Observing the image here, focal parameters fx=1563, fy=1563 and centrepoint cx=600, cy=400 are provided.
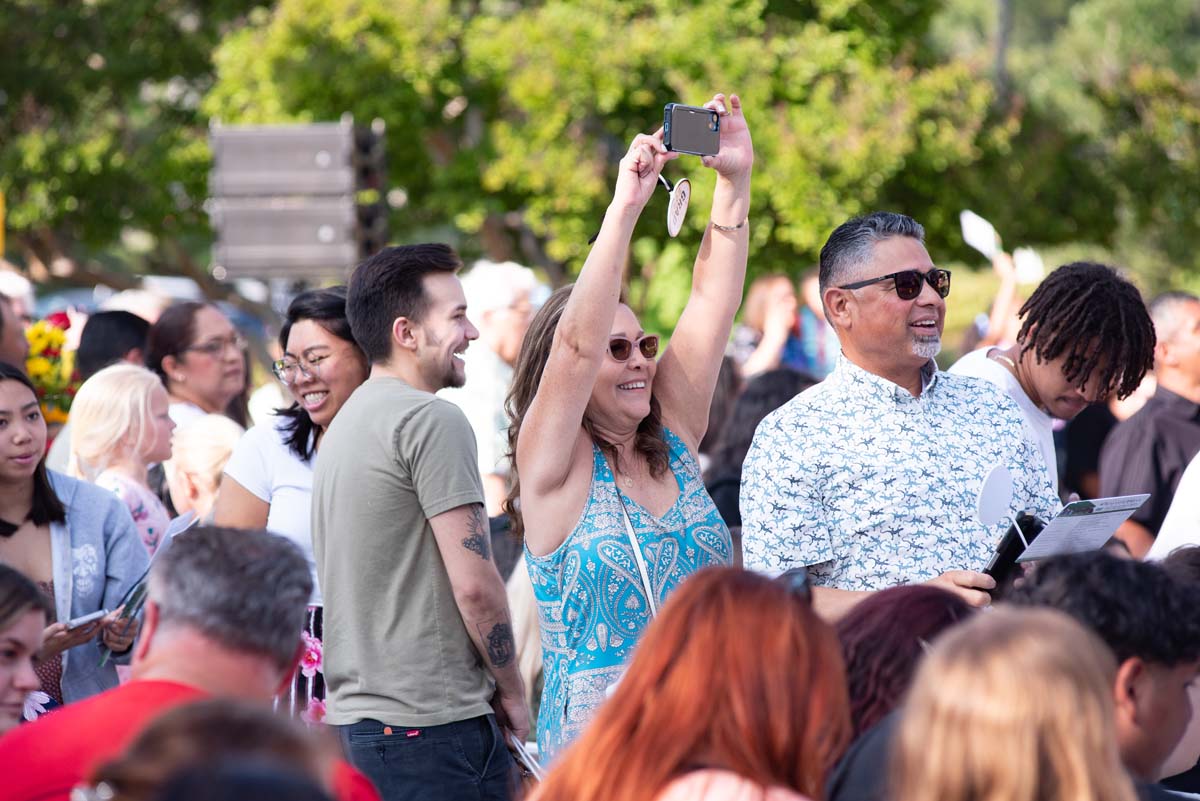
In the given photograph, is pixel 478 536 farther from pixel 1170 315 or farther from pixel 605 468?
pixel 1170 315

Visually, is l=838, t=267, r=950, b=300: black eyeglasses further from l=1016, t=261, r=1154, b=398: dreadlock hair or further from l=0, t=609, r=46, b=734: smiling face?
l=0, t=609, r=46, b=734: smiling face

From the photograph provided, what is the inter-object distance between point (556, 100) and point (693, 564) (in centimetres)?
1344

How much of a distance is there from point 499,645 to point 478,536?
0.93ft

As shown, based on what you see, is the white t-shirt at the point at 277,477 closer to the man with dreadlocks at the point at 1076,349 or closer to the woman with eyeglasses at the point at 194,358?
the woman with eyeglasses at the point at 194,358

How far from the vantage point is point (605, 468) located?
3701 mm

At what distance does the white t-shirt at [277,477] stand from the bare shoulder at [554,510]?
4.00 feet

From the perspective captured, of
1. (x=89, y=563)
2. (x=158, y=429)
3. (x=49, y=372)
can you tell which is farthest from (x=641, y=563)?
(x=49, y=372)

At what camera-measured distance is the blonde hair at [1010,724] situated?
202 centimetres

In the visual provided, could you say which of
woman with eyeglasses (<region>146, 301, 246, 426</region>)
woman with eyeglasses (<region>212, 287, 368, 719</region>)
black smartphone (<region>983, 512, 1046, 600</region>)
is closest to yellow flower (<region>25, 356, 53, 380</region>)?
woman with eyeglasses (<region>146, 301, 246, 426</region>)

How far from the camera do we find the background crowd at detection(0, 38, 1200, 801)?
2137mm

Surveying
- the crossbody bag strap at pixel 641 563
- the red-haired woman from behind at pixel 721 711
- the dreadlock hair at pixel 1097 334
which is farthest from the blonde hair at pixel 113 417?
the red-haired woman from behind at pixel 721 711

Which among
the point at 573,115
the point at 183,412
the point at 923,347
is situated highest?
the point at 573,115

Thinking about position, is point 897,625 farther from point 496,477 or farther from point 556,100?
point 556,100

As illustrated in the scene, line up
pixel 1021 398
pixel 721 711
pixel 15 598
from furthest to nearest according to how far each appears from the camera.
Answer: pixel 1021 398
pixel 15 598
pixel 721 711
